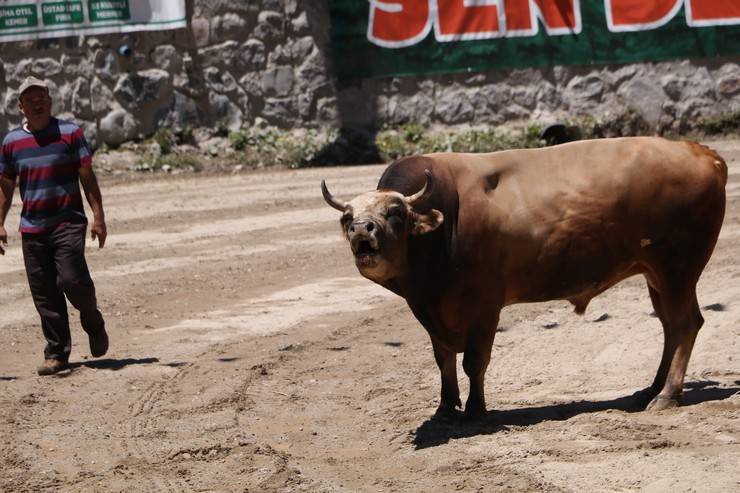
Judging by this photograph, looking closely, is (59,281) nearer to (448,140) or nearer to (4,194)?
(4,194)

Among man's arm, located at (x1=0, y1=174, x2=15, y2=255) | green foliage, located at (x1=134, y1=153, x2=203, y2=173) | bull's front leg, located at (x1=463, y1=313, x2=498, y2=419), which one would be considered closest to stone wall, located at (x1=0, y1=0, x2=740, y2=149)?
green foliage, located at (x1=134, y1=153, x2=203, y2=173)

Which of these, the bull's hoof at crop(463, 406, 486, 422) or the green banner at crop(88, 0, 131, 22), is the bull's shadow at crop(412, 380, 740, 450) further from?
the green banner at crop(88, 0, 131, 22)

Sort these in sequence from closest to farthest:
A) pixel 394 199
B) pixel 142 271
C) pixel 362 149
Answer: pixel 394 199 → pixel 142 271 → pixel 362 149

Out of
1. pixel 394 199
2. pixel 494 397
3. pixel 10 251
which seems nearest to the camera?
pixel 394 199

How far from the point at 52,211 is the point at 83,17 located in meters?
9.52

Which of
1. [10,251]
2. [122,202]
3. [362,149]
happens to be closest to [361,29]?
[362,149]

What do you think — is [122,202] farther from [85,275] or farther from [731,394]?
[731,394]

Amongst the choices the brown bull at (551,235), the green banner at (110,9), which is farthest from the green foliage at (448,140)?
the brown bull at (551,235)

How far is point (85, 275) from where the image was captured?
9398 mm

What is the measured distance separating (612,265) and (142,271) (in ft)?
20.3

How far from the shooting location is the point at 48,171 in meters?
9.34

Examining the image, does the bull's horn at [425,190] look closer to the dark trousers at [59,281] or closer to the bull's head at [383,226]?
the bull's head at [383,226]

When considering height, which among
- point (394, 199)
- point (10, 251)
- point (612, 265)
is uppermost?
point (394, 199)

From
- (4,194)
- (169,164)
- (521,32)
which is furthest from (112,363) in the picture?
(521,32)
